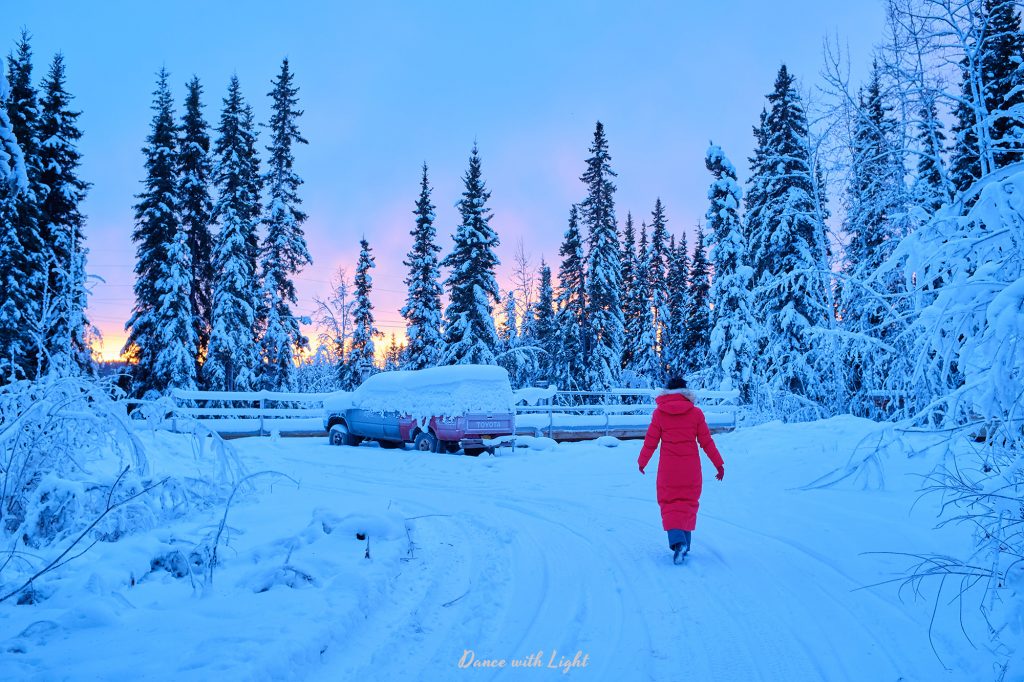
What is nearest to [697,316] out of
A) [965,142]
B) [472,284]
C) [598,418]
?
[472,284]

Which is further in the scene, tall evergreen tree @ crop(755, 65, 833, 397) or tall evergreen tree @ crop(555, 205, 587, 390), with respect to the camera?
tall evergreen tree @ crop(555, 205, 587, 390)

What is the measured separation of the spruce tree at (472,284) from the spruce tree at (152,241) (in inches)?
505

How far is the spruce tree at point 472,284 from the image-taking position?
27.9 m

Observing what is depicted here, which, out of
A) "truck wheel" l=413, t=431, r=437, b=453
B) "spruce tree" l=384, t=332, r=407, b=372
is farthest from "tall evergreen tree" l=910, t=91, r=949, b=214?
"spruce tree" l=384, t=332, r=407, b=372

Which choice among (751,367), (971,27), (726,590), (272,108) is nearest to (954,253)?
(726,590)

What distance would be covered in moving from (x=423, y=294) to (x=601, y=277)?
10244mm

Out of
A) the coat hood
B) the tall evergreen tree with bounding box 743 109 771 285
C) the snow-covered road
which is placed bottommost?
the snow-covered road

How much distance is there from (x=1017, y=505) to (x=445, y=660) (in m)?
3.27

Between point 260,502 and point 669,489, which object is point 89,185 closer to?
point 260,502

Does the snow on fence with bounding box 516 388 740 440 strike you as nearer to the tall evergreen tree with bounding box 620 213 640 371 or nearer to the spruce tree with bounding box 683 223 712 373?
the spruce tree with bounding box 683 223 712 373

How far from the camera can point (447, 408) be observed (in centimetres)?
1335

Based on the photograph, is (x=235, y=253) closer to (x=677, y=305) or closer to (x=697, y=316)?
(x=697, y=316)

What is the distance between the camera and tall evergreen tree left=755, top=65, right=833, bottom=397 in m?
21.0

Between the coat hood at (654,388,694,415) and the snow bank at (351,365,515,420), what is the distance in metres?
7.97
